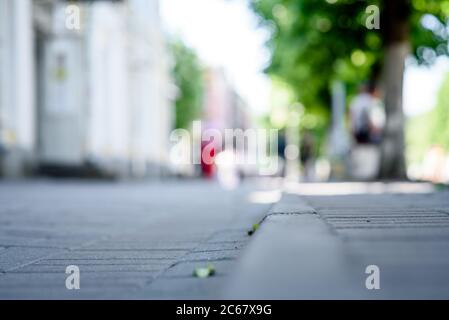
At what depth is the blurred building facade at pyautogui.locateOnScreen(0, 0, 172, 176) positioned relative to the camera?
51.3ft

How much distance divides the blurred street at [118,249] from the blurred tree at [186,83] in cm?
4265

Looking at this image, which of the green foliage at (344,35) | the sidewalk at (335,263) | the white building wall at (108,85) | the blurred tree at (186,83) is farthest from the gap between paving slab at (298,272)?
the blurred tree at (186,83)

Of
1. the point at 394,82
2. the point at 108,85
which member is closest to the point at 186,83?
the point at 108,85

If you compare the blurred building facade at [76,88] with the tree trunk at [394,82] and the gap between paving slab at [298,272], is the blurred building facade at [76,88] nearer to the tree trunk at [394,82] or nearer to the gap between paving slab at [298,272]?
the tree trunk at [394,82]

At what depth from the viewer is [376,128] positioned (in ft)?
46.8

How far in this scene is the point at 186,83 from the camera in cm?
5059

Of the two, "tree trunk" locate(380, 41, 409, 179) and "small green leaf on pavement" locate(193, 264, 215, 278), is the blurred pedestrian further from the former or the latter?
"small green leaf on pavement" locate(193, 264, 215, 278)

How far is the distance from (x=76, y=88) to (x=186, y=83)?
105ft

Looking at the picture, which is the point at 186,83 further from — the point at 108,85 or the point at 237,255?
the point at 237,255

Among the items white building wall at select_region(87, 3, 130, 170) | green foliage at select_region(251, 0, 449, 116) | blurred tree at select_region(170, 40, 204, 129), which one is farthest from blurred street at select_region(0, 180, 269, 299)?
blurred tree at select_region(170, 40, 204, 129)

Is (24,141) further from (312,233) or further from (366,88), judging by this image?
(312,233)

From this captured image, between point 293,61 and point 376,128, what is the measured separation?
6.44 m

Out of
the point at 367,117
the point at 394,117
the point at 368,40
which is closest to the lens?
the point at 394,117

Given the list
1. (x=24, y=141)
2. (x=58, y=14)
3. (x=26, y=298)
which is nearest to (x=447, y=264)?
(x=26, y=298)
